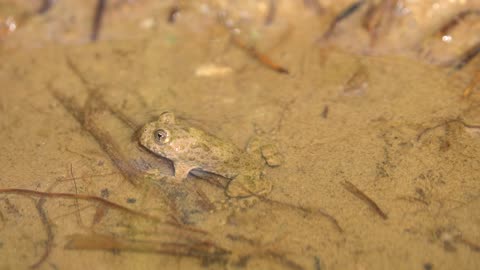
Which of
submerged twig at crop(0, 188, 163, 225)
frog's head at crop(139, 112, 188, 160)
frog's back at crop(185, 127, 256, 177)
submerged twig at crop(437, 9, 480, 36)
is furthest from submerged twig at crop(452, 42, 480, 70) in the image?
submerged twig at crop(0, 188, 163, 225)

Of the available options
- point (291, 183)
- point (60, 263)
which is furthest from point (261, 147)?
point (60, 263)

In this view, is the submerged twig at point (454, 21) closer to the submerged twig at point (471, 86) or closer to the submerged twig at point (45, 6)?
the submerged twig at point (471, 86)

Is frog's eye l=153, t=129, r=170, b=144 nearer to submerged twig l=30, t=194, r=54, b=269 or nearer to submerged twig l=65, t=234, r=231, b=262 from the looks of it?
submerged twig l=65, t=234, r=231, b=262

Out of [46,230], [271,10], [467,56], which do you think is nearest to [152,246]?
[46,230]

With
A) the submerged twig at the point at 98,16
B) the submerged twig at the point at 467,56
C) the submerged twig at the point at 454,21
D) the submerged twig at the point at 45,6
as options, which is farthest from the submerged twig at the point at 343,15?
the submerged twig at the point at 45,6

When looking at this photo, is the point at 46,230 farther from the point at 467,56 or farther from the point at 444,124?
the point at 467,56
